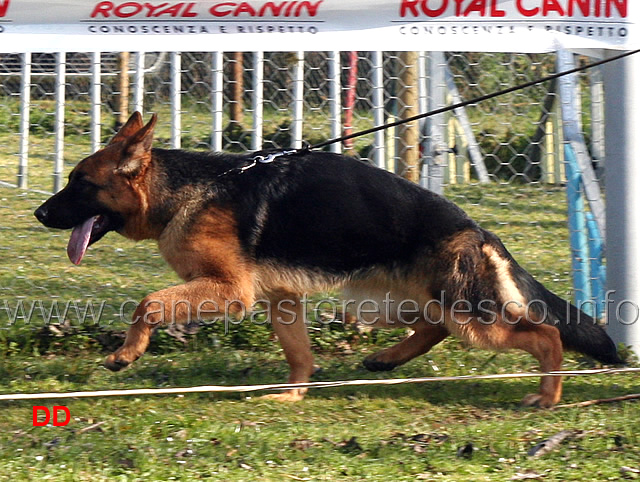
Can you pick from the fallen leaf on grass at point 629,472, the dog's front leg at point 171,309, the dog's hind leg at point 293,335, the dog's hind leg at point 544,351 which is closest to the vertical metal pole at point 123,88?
the dog's hind leg at point 293,335

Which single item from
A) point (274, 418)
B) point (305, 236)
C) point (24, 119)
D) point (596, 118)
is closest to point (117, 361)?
point (274, 418)

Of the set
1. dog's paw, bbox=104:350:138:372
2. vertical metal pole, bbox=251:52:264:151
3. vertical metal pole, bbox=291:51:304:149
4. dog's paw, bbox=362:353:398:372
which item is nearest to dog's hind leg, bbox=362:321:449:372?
dog's paw, bbox=362:353:398:372

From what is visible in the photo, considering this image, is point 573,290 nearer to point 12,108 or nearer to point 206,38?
point 206,38

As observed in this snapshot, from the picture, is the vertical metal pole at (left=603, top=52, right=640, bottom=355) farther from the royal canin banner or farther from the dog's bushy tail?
the dog's bushy tail

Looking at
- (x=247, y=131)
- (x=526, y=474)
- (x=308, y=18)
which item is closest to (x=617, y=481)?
(x=526, y=474)

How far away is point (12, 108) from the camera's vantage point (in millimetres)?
6750

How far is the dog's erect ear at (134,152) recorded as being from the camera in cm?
439

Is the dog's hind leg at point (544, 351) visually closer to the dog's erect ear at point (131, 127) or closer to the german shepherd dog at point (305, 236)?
Answer: the german shepherd dog at point (305, 236)

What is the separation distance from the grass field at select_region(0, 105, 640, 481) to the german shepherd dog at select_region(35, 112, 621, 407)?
37cm

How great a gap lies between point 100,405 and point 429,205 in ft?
5.90

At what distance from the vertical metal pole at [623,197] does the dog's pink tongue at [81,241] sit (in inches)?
108

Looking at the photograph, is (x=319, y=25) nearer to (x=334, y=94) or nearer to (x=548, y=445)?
(x=334, y=94)

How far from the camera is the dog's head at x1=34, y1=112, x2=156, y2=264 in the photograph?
441 centimetres

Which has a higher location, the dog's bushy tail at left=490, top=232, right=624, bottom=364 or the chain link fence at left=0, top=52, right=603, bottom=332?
the chain link fence at left=0, top=52, right=603, bottom=332
